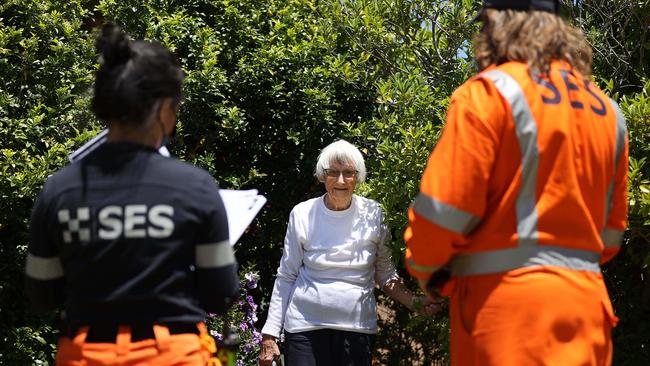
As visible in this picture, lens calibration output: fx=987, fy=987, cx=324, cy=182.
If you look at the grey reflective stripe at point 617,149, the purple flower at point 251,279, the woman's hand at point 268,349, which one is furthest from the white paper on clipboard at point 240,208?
the purple flower at point 251,279

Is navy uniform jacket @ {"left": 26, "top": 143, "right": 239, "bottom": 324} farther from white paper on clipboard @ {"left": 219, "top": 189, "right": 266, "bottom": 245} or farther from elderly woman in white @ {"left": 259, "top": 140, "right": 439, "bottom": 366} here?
elderly woman in white @ {"left": 259, "top": 140, "right": 439, "bottom": 366}

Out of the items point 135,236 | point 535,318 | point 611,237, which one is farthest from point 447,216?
point 135,236

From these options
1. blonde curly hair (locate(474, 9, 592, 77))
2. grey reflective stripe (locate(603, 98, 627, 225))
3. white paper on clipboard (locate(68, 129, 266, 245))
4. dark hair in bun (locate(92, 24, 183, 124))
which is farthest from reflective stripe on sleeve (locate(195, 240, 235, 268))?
grey reflective stripe (locate(603, 98, 627, 225))

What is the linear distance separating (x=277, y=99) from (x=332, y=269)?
196 centimetres

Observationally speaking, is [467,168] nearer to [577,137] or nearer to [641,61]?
[577,137]

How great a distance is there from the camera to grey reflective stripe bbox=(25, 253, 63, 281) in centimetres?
314

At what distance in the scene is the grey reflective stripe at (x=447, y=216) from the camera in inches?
126

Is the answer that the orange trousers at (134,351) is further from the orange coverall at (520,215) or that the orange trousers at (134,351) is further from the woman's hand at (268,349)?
the woman's hand at (268,349)

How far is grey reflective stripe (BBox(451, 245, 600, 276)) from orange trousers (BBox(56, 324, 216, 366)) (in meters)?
0.99

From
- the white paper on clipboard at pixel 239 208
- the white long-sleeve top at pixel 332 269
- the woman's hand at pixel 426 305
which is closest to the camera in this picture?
the white paper on clipboard at pixel 239 208

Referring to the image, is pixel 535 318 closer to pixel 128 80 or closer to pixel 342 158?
pixel 128 80

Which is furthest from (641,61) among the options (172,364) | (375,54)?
(172,364)

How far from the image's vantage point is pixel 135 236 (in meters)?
2.96

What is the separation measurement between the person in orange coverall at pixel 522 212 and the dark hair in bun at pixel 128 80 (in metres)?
0.92
